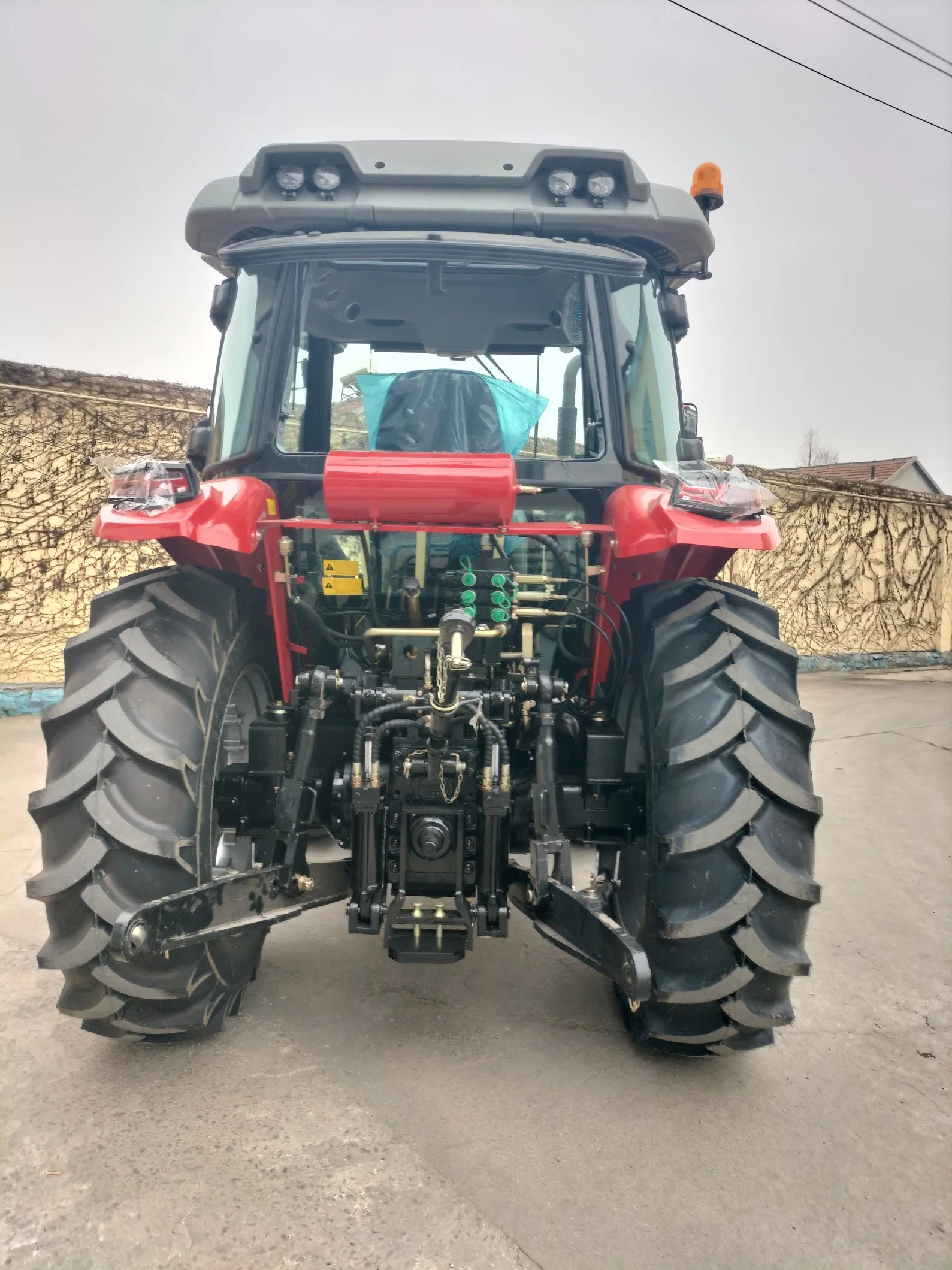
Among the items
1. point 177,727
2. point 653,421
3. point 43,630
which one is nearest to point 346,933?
point 177,727

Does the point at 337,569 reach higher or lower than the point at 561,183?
lower

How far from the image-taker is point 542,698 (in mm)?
2738

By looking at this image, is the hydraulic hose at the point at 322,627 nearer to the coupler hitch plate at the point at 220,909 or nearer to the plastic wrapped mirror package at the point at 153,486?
the plastic wrapped mirror package at the point at 153,486

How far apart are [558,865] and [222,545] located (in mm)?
1344

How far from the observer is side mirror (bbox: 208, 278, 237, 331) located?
3332mm

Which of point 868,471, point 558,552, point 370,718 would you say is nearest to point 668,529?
point 558,552

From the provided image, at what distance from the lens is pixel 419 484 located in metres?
2.42

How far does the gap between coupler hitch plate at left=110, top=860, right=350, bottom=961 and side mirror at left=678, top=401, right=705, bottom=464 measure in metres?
1.88

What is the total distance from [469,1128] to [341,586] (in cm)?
162

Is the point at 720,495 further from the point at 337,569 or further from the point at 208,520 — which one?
the point at 208,520

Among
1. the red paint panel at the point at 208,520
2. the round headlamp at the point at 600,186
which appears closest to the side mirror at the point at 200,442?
the red paint panel at the point at 208,520

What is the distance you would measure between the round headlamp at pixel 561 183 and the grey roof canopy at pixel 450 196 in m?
0.03

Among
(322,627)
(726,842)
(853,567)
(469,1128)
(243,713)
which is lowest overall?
(469,1128)

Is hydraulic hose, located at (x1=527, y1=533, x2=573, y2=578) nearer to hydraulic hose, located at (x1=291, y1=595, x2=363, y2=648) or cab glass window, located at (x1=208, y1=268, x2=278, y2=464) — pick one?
hydraulic hose, located at (x1=291, y1=595, x2=363, y2=648)
